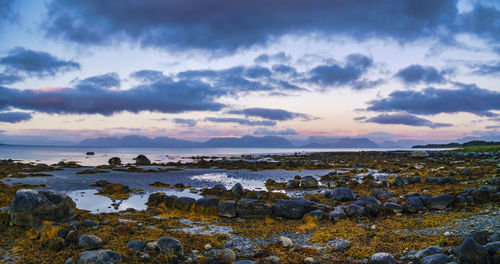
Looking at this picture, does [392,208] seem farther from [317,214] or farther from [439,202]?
[317,214]

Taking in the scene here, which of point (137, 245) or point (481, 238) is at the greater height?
point (481, 238)

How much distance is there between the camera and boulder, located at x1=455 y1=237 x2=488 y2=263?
5160 mm

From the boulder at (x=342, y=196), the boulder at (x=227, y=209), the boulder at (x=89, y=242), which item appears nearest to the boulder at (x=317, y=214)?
the boulder at (x=227, y=209)

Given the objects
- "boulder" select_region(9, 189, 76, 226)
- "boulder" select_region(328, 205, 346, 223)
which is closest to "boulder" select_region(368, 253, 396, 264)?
"boulder" select_region(328, 205, 346, 223)

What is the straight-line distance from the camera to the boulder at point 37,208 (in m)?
9.11

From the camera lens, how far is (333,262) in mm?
6445

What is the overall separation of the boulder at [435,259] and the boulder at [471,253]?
0.81 feet

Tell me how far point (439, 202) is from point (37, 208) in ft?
48.9

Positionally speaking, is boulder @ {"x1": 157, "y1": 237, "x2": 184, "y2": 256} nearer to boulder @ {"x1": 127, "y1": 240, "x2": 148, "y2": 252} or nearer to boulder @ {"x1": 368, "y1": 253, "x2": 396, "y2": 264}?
boulder @ {"x1": 127, "y1": 240, "x2": 148, "y2": 252}

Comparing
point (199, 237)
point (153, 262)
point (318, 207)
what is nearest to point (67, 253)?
point (153, 262)

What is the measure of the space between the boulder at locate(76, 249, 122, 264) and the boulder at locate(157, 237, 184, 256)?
3.19ft

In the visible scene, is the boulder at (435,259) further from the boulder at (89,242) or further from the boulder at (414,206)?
the boulder at (89,242)

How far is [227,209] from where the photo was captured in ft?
37.2

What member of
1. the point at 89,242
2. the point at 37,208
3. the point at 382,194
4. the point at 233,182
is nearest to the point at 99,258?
the point at 89,242
